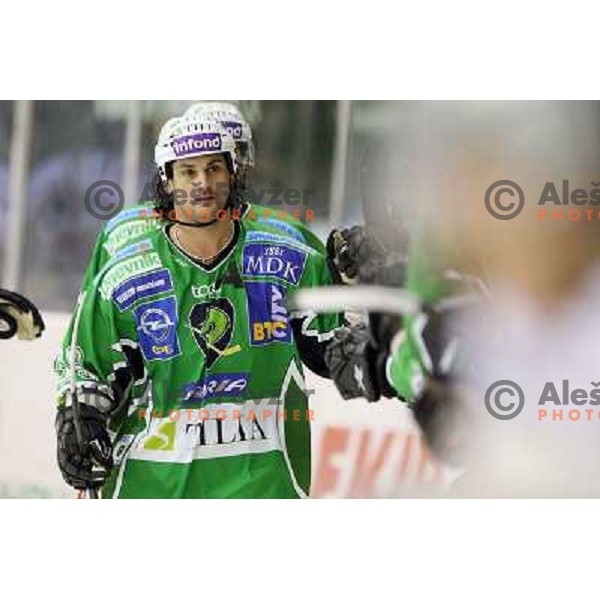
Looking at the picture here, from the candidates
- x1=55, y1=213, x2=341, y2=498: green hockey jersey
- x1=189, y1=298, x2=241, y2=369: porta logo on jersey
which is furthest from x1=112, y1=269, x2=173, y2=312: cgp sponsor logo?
x1=189, y1=298, x2=241, y2=369: porta logo on jersey

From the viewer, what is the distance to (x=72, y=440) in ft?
14.9

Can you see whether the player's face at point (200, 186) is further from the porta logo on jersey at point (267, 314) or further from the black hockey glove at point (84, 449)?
the black hockey glove at point (84, 449)

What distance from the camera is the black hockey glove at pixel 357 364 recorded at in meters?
4.52

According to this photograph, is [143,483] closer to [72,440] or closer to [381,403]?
[72,440]

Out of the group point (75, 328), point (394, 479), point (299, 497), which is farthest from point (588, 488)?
point (75, 328)

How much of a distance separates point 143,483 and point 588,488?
1.49 meters

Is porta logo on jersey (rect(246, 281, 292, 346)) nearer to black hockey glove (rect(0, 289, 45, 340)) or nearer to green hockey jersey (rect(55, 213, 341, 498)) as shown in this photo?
green hockey jersey (rect(55, 213, 341, 498))

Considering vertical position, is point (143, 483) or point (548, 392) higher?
point (548, 392)

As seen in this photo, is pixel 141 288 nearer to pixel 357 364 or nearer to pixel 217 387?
pixel 217 387

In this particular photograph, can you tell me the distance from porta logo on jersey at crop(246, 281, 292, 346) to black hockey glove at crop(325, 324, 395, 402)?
6.7 inches

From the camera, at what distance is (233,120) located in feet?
14.9

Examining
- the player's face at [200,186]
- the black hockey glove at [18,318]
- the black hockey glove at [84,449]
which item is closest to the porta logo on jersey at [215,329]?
the player's face at [200,186]

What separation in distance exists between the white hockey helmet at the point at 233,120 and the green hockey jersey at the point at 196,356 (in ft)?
0.76

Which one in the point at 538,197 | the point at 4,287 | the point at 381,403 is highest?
the point at 538,197
